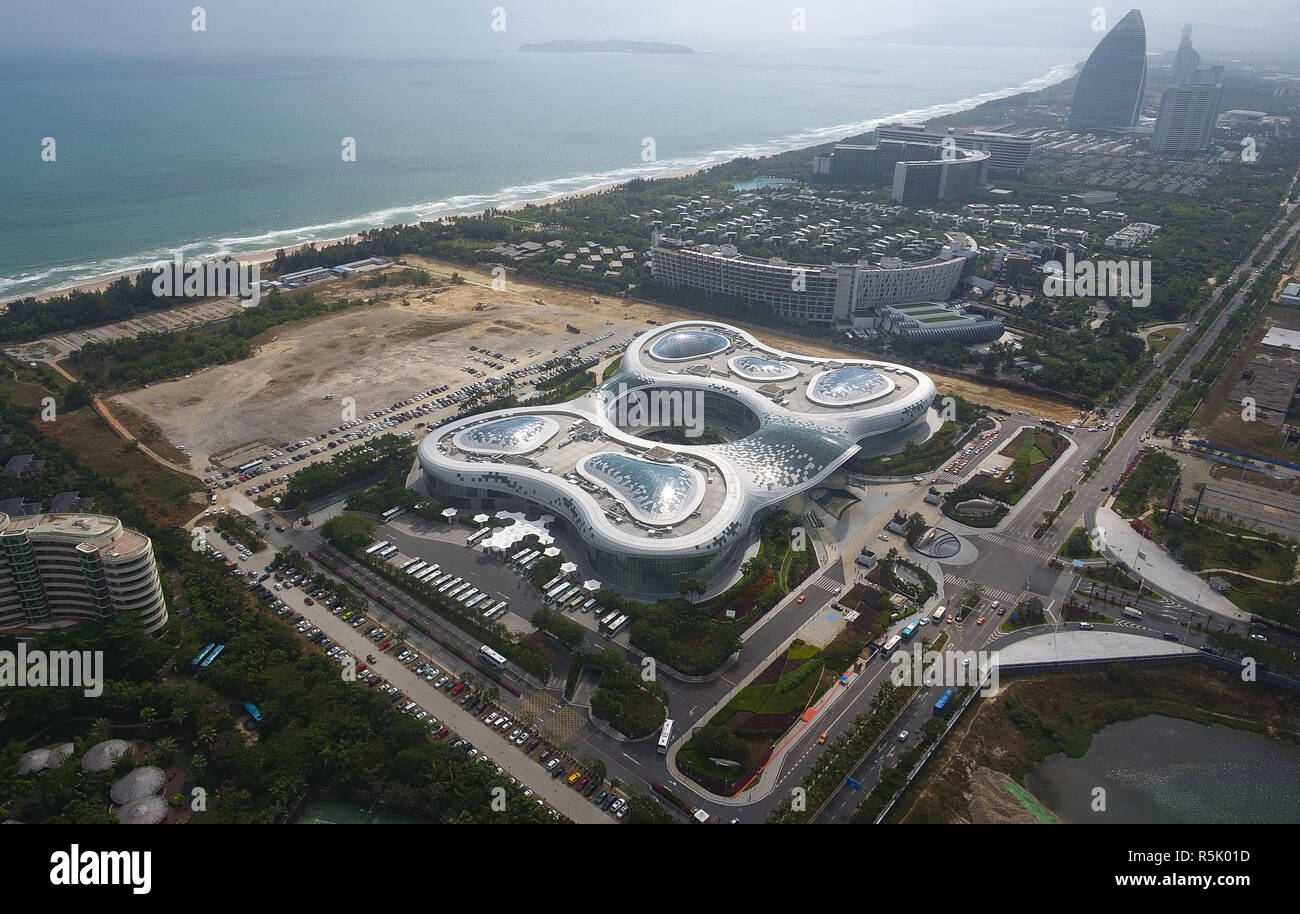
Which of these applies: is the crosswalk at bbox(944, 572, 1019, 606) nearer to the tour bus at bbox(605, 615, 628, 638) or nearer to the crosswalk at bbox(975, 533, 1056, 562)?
the crosswalk at bbox(975, 533, 1056, 562)

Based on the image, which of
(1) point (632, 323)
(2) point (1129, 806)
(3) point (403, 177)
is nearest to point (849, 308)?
(1) point (632, 323)

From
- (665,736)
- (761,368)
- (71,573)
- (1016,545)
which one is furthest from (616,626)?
(761,368)
